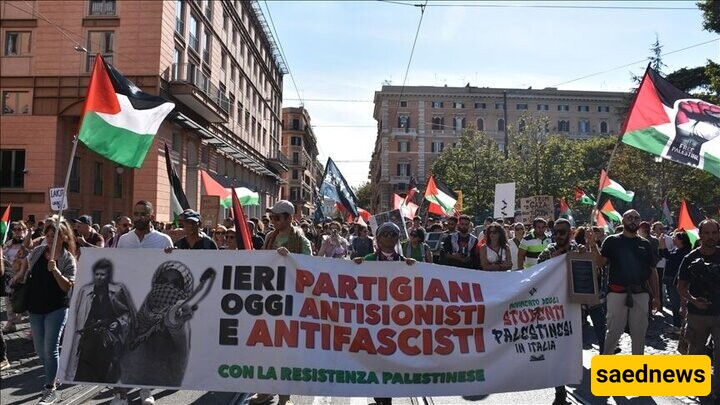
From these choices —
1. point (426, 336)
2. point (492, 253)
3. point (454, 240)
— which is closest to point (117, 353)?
point (426, 336)

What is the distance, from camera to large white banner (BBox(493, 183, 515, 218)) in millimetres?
15273

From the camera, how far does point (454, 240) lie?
9.03 metres

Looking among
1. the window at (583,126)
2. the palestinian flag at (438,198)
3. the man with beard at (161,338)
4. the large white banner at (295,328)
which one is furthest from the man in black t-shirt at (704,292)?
the window at (583,126)

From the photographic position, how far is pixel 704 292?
577cm

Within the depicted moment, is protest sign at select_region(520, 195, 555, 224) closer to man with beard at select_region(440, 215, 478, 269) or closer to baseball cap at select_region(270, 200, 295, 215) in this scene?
man with beard at select_region(440, 215, 478, 269)

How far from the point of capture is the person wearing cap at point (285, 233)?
567cm

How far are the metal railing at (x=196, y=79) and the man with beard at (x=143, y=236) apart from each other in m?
23.3

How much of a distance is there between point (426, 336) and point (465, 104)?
80.7 meters

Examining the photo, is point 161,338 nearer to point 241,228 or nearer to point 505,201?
point 241,228

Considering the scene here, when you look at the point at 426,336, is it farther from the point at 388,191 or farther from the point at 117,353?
the point at 388,191

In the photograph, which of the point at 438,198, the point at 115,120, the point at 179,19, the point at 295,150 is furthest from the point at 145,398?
the point at 295,150

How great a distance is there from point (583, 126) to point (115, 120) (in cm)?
8997

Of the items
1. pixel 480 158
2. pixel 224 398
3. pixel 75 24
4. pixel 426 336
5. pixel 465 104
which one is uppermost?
pixel 465 104

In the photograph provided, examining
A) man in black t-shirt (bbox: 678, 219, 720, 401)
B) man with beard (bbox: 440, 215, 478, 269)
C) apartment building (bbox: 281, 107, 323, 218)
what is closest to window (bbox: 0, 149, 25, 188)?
man with beard (bbox: 440, 215, 478, 269)
